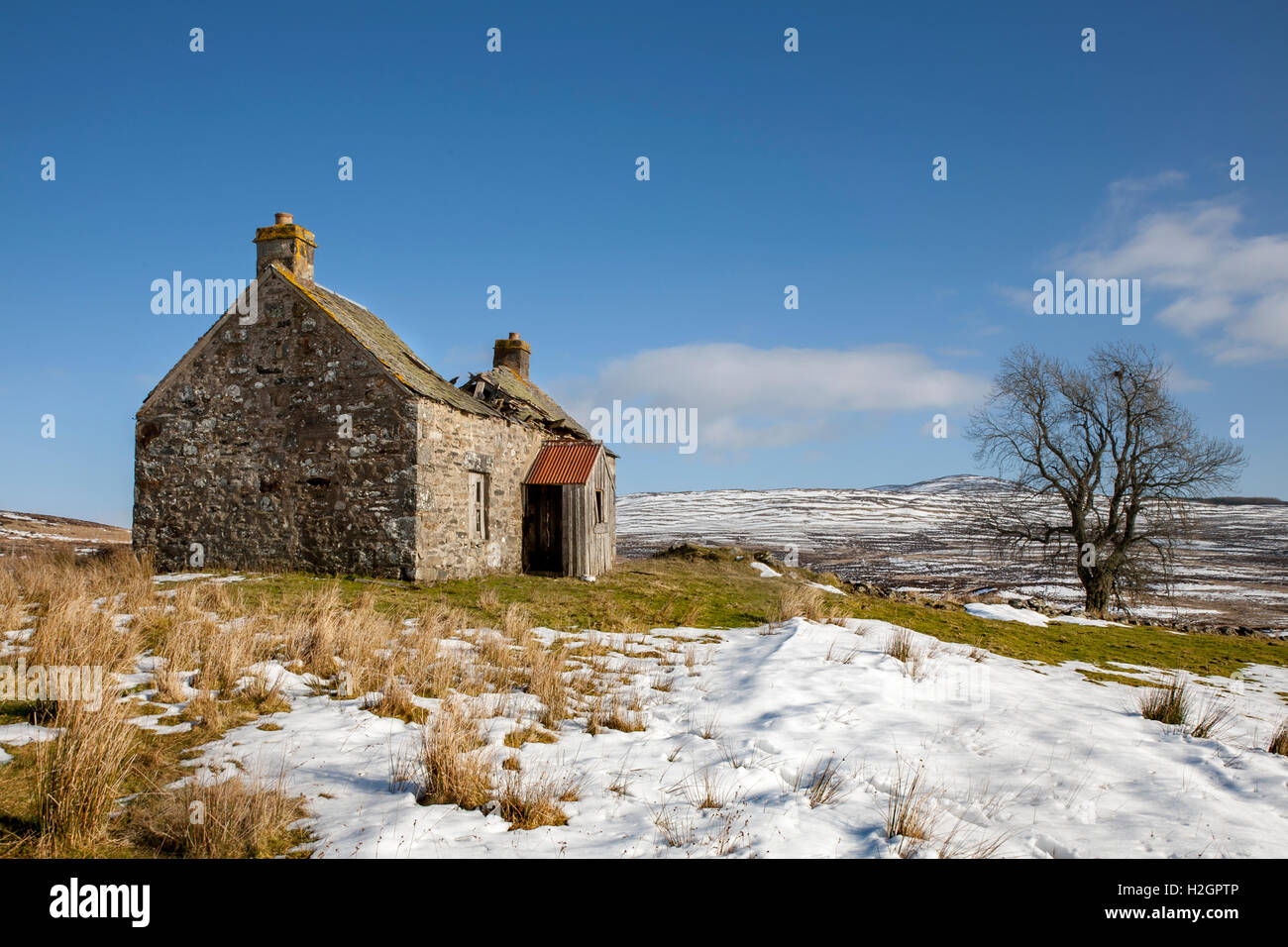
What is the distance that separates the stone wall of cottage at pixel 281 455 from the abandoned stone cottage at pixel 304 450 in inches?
1.2

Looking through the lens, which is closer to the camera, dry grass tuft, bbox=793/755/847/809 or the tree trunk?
dry grass tuft, bbox=793/755/847/809

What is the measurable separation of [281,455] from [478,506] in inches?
176

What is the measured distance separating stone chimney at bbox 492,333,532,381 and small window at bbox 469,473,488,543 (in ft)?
27.7

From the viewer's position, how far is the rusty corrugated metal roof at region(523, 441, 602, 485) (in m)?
18.5

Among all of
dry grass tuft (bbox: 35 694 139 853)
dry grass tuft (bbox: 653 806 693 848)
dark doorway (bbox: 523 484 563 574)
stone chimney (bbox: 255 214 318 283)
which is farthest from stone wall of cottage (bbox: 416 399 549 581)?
dry grass tuft (bbox: 653 806 693 848)

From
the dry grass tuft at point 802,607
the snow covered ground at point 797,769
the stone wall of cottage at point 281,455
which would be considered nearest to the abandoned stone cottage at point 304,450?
the stone wall of cottage at point 281,455

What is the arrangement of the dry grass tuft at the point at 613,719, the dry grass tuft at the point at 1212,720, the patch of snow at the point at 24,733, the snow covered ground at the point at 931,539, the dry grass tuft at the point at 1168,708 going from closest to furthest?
the patch of snow at the point at 24,733 → the dry grass tuft at the point at 613,719 → the dry grass tuft at the point at 1212,720 → the dry grass tuft at the point at 1168,708 → the snow covered ground at the point at 931,539

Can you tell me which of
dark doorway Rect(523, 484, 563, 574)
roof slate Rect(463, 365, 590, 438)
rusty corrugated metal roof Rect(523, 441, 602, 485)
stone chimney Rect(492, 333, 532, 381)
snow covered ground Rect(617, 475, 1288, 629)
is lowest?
snow covered ground Rect(617, 475, 1288, 629)

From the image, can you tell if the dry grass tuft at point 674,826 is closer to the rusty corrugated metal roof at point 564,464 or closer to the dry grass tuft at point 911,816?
the dry grass tuft at point 911,816

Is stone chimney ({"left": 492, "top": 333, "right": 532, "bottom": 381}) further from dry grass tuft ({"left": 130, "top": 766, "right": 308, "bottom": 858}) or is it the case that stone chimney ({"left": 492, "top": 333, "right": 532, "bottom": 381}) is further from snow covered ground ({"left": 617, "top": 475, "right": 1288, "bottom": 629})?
dry grass tuft ({"left": 130, "top": 766, "right": 308, "bottom": 858})

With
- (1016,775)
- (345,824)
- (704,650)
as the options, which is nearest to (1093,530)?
(704,650)

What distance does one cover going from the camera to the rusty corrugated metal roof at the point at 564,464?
18516 mm
